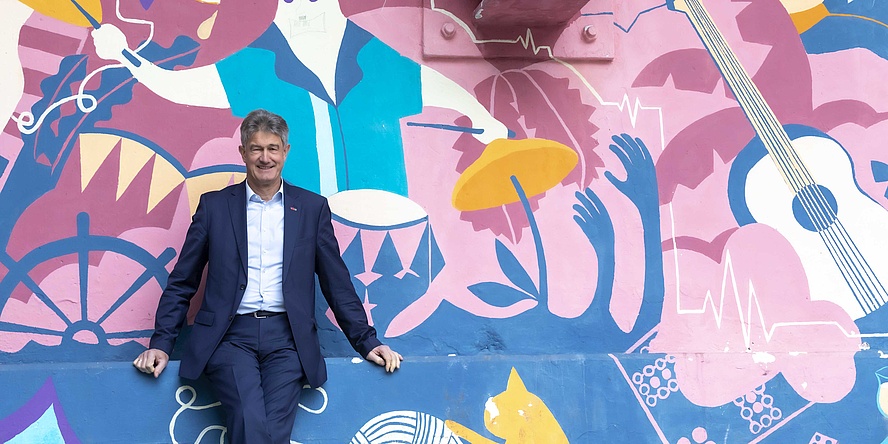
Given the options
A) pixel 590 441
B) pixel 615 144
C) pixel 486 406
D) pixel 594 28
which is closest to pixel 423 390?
pixel 486 406

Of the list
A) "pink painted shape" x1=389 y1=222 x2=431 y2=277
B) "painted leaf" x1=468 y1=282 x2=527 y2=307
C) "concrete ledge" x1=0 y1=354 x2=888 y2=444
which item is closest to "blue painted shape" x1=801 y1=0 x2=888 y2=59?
"concrete ledge" x1=0 y1=354 x2=888 y2=444

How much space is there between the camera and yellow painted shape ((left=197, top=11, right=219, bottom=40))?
404cm

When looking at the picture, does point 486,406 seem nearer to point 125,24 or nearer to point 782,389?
point 782,389

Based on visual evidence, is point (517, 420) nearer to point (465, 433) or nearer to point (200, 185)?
point (465, 433)

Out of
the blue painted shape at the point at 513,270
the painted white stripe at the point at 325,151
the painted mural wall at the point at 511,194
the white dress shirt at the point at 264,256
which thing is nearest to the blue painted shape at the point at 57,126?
the painted mural wall at the point at 511,194

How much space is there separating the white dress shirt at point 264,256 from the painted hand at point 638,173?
170 centimetres

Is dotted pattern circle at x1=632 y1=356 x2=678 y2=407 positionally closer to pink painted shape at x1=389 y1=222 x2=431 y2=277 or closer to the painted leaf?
the painted leaf

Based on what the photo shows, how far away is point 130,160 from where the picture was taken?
3.98 m

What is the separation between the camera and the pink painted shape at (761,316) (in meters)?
4.11

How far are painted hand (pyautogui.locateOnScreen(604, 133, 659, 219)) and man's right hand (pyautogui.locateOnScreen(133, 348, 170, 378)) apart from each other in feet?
7.48

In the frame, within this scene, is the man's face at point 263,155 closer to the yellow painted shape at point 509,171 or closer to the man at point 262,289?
the man at point 262,289

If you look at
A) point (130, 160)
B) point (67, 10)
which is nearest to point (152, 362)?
point (130, 160)

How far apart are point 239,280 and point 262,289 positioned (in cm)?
10

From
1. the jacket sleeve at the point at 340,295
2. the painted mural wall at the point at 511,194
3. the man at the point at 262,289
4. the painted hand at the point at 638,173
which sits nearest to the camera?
the man at the point at 262,289
